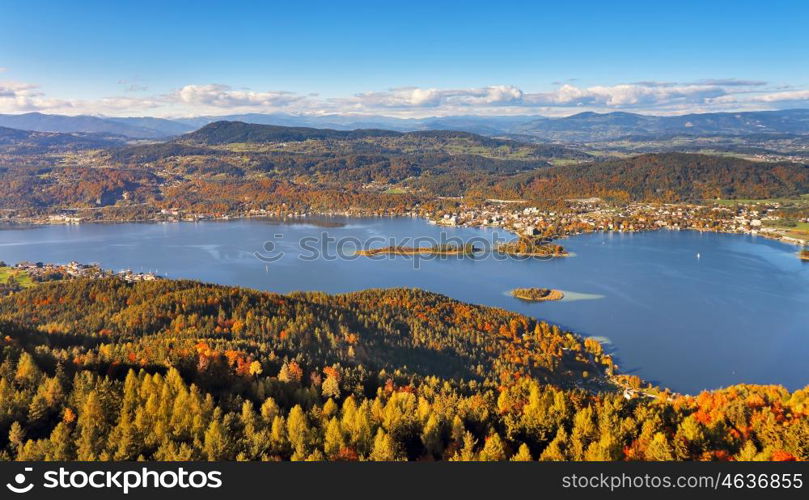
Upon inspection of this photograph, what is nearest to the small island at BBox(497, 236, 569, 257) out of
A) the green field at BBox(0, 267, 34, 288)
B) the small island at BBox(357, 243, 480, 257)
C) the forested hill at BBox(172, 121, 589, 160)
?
the small island at BBox(357, 243, 480, 257)

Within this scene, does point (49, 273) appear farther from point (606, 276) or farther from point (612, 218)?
point (612, 218)

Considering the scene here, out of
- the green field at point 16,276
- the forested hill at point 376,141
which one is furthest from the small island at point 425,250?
the forested hill at point 376,141

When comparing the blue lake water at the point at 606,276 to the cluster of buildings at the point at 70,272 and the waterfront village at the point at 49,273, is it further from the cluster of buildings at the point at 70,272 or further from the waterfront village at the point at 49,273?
the waterfront village at the point at 49,273

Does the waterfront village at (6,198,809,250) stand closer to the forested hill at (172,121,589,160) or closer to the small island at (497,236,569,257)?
the small island at (497,236,569,257)

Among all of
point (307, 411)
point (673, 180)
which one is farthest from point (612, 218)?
point (307, 411)

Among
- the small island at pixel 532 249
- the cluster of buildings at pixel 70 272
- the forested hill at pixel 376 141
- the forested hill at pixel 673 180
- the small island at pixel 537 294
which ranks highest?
the forested hill at pixel 376 141

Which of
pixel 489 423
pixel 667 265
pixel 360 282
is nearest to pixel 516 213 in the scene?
pixel 667 265
